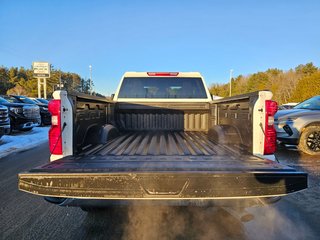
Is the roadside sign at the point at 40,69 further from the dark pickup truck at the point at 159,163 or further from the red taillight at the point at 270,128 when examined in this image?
the red taillight at the point at 270,128

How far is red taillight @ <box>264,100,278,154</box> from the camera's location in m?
2.51

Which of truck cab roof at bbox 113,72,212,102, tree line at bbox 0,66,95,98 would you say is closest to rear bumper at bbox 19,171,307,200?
truck cab roof at bbox 113,72,212,102

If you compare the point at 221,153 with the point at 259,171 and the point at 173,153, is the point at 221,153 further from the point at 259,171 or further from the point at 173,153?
the point at 259,171

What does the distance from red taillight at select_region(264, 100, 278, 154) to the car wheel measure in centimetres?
508

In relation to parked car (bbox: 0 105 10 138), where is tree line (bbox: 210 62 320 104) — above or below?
above

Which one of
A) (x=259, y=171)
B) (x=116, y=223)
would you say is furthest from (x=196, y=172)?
(x=116, y=223)

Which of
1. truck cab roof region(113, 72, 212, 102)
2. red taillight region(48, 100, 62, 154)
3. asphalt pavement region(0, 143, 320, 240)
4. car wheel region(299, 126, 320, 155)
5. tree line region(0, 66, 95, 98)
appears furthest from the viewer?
tree line region(0, 66, 95, 98)

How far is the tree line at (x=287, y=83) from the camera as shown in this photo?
1452 inches

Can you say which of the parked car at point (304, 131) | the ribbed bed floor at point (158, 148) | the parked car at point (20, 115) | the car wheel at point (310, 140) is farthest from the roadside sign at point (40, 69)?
the car wheel at point (310, 140)

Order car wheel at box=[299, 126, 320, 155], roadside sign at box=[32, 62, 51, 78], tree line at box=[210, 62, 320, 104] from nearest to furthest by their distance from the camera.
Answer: car wheel at box=[299, 126, 320, 155] → roadside sign at box=[32, 62, 51, 78] → tree line at box=[210, 62, 320, 104]

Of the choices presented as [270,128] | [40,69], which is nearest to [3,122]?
[270,128]

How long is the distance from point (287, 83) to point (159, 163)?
62.1 m

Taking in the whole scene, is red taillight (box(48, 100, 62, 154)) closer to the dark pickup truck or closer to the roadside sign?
the dark pickup truck

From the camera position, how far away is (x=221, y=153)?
2.87 metres
